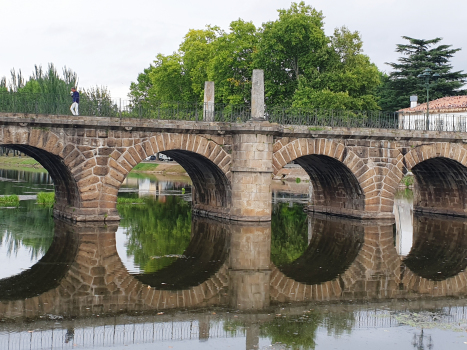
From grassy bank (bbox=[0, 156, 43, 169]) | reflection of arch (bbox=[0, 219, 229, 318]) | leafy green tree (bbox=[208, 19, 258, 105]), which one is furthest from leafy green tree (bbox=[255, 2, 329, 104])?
grassy bank (bbox=[0, 156, 43, 169])

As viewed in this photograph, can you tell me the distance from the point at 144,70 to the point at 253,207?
→ 5766 centimetres

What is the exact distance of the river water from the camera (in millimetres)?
11516

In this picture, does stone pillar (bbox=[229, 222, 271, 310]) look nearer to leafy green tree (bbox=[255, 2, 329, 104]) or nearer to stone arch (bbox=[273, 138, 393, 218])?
stone arch (bbox=[273, 138, 393, 218])

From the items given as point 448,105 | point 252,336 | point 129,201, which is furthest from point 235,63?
point 252,336

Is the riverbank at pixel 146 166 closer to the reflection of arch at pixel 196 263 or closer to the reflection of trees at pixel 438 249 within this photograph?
the reflection of trees at pixel 438 249

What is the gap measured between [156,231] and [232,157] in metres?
4.46

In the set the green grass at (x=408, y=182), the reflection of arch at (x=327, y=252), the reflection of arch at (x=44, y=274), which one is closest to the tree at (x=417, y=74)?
the green grass at (x=408, y=182)

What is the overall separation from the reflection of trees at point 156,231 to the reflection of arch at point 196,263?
367 millimetres

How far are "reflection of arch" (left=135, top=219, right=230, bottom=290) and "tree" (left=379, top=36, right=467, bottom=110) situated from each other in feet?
128

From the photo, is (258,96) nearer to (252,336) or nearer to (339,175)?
(339,175)

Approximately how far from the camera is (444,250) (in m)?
22.1

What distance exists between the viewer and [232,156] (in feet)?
87.2

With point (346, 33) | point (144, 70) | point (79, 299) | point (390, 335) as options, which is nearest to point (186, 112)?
point (79, 299)

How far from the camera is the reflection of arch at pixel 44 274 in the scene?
1401cm
